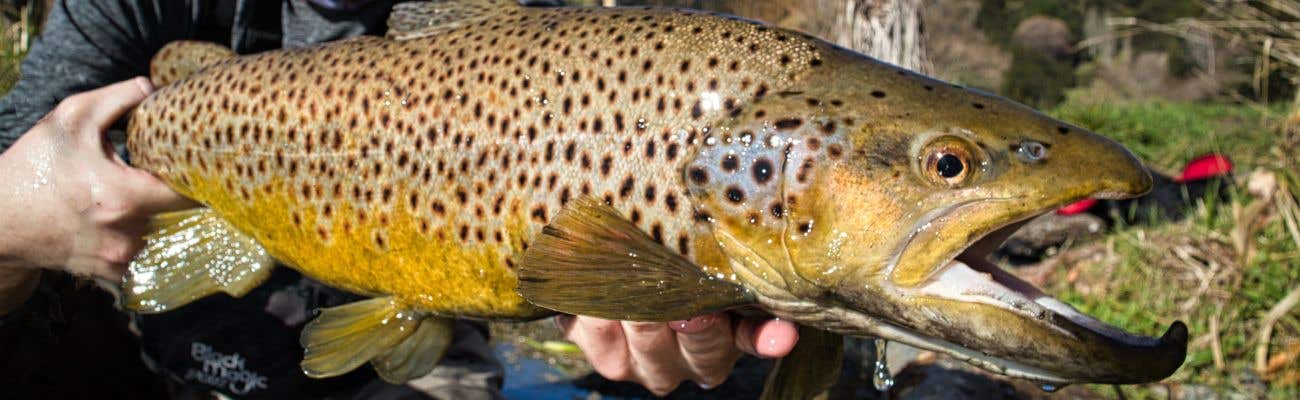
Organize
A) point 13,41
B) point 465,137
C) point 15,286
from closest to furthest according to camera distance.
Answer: point 465,137 → point 15,286 → point 13,41

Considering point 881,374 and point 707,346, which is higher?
point 881,374

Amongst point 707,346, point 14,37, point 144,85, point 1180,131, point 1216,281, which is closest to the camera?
point 707,346

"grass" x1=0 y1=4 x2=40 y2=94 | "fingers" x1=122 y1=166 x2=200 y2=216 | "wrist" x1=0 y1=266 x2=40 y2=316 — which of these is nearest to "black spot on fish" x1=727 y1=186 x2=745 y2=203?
"fingers" x1=122 y1=166 x2=200 y2=216

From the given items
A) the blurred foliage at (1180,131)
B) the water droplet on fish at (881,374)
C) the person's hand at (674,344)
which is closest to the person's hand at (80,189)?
the person's hand at (674,344)

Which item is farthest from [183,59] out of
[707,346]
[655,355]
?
[707,346]

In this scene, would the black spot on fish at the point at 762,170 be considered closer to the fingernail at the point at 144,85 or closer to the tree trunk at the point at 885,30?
the fingernail at the point at 144,85

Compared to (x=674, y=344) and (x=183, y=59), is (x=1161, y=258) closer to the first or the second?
(x=674, y=344)

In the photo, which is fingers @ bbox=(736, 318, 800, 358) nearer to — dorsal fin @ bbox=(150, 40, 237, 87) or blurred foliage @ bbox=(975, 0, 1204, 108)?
dorsal fin @ bbox=(150, 40, 237, 87)
